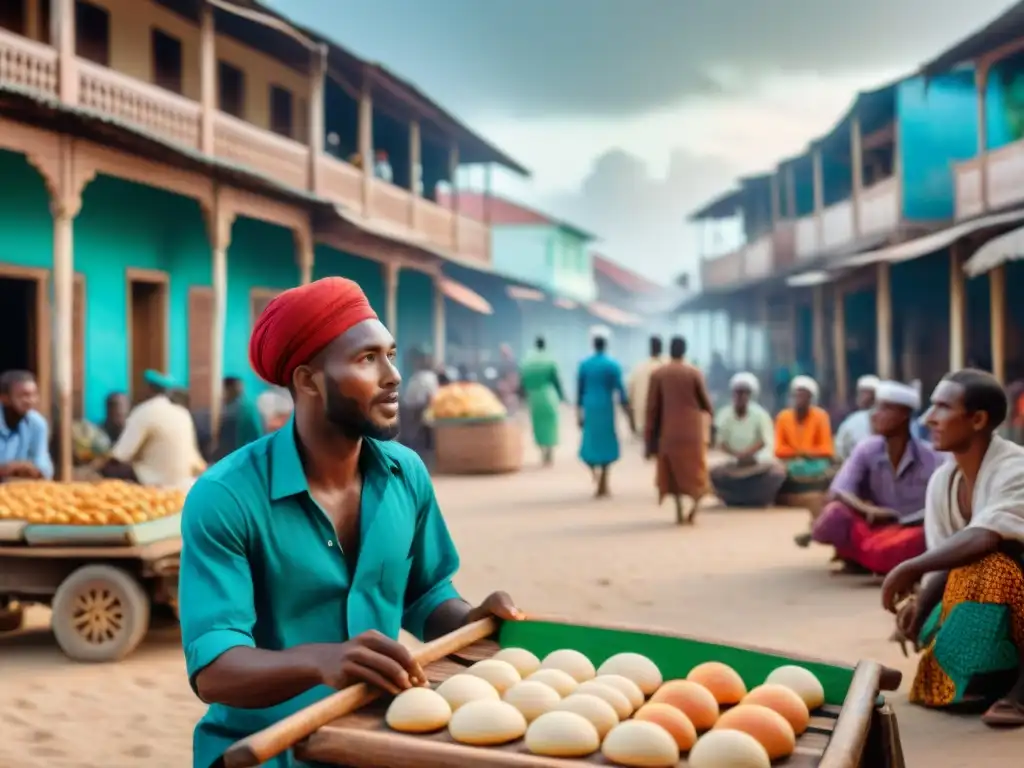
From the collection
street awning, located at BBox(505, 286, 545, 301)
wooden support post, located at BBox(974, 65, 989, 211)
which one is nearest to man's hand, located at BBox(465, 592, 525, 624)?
wooden support post, located at BBox(974, 65, 989, 211)

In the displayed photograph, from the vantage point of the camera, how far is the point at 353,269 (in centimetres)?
2208

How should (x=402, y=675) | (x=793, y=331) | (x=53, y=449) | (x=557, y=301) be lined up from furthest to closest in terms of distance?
(x=557, y=301) → (x=793, y=331) → (x=53, y=449) → (x=402, y=675)

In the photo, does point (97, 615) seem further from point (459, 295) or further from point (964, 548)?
point (459, 295)

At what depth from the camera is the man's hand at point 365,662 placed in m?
1.98

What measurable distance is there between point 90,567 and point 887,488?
458 cm

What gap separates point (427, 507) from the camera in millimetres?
2533

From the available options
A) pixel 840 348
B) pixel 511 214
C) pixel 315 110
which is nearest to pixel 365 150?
pixel 315 110

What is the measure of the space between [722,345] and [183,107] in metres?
56.8

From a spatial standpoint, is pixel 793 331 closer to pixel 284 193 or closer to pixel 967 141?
pixel 967 141

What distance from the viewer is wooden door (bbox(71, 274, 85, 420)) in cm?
1301

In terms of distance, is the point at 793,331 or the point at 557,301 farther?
the point at 557,301

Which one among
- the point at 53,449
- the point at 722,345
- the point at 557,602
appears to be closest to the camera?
the point at 557,602

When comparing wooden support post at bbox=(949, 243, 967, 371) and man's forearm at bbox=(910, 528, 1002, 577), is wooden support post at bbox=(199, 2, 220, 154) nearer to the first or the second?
wooden support post at bbox=(949, 243, 967, 371)

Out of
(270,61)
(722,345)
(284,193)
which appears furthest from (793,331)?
(722,345)
